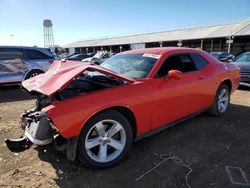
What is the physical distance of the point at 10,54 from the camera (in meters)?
9.97

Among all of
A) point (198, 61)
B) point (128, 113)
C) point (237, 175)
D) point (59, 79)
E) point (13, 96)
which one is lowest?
point (13, 96)

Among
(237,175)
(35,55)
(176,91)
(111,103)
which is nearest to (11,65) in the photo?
(35,55)

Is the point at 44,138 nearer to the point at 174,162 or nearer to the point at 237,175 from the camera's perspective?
the point at 174,162

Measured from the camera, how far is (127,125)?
3514 mm

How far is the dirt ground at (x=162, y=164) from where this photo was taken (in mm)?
3109

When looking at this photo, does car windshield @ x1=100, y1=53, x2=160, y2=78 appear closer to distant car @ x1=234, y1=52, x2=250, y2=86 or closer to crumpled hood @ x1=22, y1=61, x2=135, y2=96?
crumpled hood @ x1=22, y1=61, x2=135, y2=96

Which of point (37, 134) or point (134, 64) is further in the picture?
point (134, 64)

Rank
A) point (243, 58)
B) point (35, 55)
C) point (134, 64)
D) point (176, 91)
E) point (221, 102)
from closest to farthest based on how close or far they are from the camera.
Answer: point (176, 91) < point (134, 64) < point (221, 102) < point (243, 58) < point (35, 55)

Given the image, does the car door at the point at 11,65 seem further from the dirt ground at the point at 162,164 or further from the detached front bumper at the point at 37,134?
the detached front bumper at the point at 37,134

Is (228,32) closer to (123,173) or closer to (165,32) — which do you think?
(165,32)

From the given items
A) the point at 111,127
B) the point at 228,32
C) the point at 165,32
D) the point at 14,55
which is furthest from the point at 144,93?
the point at 165,32

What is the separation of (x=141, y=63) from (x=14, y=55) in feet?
24.4

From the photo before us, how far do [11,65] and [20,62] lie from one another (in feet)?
Result: 1.17

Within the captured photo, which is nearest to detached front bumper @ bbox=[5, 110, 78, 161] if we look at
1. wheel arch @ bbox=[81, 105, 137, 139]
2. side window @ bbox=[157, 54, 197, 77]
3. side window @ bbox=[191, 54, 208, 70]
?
wheel arch @ bbox=[81, 105, 137, 139]
